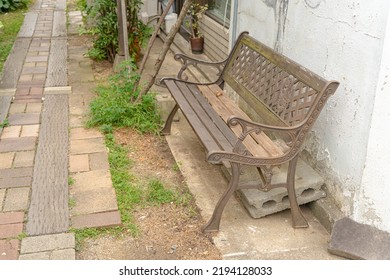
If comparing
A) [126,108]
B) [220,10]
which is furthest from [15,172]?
[220,10]

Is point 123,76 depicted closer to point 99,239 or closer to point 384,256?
point 99,239

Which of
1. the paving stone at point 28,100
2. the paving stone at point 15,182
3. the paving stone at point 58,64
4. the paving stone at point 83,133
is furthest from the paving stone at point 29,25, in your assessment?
the paving stone at point 15,182

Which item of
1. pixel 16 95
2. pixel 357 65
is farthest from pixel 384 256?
pixel 16 95

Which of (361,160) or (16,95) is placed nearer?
(361,160)

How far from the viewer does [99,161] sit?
4059 mm

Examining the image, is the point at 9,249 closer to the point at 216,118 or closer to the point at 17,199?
the point at 17,199

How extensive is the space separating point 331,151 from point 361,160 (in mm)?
375

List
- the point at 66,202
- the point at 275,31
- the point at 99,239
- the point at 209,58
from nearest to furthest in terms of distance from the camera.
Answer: the point at 99,239 → the point at 66,202 → the point at 275,31 → the point at 209,58

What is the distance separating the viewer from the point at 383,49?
8.66 feet

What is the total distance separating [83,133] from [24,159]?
0.68 m

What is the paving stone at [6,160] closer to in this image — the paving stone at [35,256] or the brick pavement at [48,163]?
the brick pavement at [48,163]

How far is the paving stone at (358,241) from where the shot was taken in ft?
9.52

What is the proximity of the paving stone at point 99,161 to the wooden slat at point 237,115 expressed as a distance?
1.00 metres

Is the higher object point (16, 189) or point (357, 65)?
point (357, 65)
